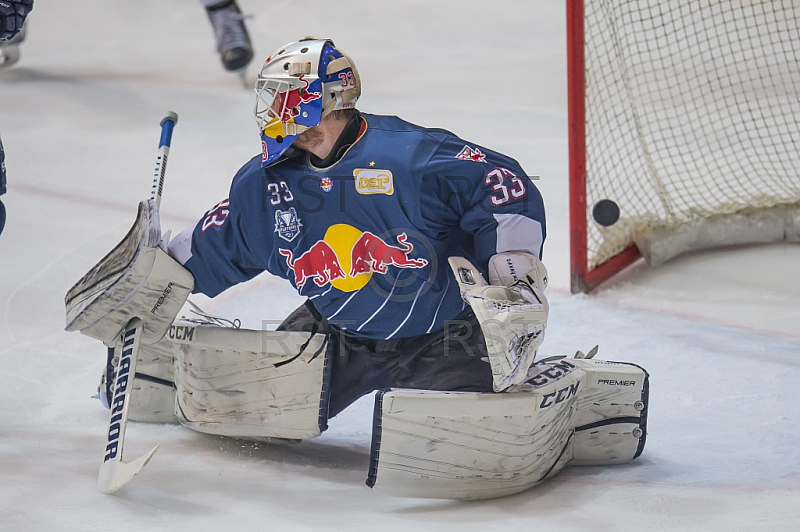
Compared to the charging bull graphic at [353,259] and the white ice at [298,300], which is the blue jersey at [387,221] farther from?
the white ice at [298,300]

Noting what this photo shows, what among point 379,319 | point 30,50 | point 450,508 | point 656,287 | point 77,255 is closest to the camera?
point 450,508

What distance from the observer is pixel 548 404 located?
2152 millimetres

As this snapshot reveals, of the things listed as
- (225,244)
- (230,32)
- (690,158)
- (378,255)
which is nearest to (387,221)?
(378,255)

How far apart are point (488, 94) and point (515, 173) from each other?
3847 mm

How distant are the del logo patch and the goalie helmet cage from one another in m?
1.51

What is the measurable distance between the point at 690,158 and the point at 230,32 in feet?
8.89

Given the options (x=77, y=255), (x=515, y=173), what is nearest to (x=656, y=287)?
(x=515, y=173)

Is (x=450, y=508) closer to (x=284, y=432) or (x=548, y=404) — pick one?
(x=548, y=404)

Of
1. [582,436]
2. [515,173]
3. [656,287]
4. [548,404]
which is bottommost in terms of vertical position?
[656,287]

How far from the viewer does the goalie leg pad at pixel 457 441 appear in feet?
6.75

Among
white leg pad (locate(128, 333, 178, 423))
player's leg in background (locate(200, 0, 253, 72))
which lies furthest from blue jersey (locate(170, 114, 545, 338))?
player's leg in background (locate(200, 0, 253, 72))

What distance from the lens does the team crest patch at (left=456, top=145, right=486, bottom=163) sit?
2.14 m

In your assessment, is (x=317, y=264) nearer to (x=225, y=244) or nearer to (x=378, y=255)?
(x=378, y=255)

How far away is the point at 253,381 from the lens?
7.88 feet
